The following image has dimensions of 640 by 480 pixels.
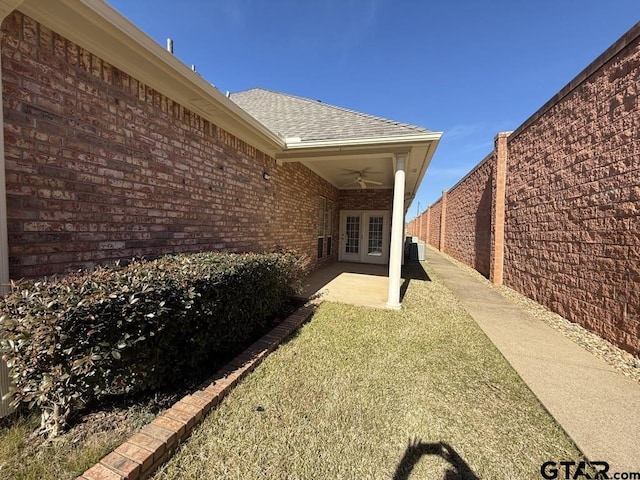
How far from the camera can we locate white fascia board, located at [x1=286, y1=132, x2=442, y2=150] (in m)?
4.38

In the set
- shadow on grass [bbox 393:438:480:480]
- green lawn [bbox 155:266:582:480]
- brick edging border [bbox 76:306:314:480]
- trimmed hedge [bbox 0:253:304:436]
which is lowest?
shadow on grass [bbox 393:438:480:480]

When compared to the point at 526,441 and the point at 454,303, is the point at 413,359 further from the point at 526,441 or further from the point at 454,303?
the point at 454,303

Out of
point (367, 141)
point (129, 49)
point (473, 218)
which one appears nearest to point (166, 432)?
point (129, 49)

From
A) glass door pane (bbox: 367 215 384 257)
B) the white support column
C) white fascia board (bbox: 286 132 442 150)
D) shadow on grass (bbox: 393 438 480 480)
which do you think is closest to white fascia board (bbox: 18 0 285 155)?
white fascia board (bbox: 286 132 442 150)

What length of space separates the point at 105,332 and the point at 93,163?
5.76 feet

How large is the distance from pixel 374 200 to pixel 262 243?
662 cm

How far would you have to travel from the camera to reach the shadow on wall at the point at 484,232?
27.8 ft

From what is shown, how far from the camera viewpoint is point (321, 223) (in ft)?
31.2

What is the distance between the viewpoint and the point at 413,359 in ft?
10.5

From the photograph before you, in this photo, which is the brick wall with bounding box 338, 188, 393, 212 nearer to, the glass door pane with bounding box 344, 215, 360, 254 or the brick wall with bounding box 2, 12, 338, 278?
the glass door pane with bounding box 344, 215, 360, 254

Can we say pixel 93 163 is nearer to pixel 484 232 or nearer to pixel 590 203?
pixel 590 203

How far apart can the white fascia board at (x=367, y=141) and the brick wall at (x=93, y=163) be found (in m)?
1.50

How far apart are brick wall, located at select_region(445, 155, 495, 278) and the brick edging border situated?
8.42 metres

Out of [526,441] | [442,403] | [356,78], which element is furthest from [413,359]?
[356,78]
